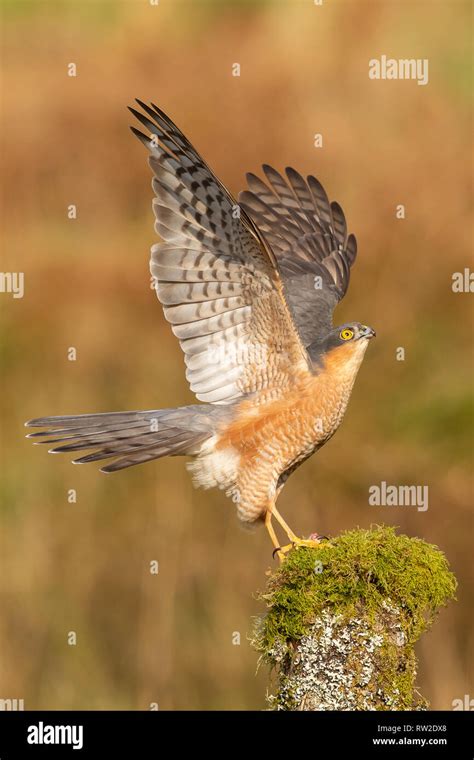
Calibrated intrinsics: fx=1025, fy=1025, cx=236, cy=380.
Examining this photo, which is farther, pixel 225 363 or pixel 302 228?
pixel 302 228

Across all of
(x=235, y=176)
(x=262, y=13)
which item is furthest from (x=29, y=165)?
(x=262, y=13)

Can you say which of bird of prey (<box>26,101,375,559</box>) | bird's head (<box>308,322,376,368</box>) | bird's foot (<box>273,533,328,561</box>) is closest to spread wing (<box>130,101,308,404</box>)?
bird of prey (<box>26,101,375,559</box>)

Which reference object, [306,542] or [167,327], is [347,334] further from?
[167,327]

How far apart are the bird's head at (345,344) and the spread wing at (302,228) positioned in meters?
1.03

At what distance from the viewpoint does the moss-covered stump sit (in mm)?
3414

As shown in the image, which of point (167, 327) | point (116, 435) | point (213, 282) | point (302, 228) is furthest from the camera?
point (167, 327)

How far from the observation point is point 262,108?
9.85m

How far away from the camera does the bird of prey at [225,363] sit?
4.57m

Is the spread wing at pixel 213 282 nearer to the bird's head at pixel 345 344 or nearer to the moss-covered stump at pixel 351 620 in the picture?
the bird's head at pixel 345 344

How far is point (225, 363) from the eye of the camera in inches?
195

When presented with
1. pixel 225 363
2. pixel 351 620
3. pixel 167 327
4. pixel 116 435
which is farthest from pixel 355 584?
pixel 167 327

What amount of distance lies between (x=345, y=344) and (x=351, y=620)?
1.86m
